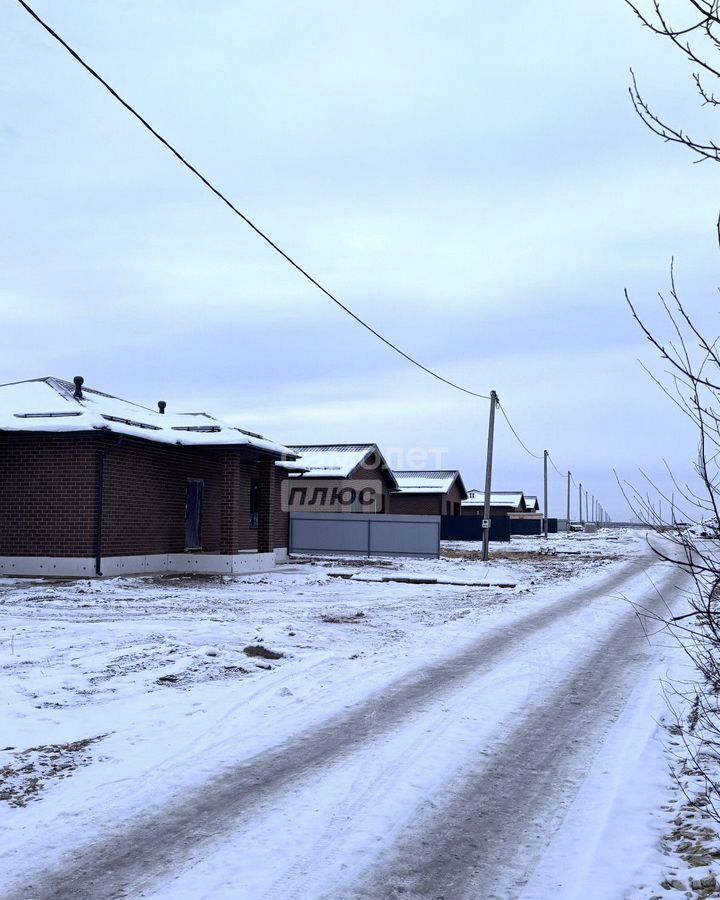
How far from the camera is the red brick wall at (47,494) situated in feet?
62.8

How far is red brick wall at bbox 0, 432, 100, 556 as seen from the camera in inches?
754

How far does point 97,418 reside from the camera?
1920 centimetres

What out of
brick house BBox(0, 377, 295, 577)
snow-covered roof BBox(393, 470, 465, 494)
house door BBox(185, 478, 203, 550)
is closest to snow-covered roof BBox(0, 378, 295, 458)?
brick house BBox(0, 377, 295, 577)

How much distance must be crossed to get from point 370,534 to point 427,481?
2881 centimetres

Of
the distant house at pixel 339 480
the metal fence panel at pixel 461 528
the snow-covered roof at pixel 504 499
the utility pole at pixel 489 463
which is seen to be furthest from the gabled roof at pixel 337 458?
the snow-covered roof at pixel 504 499

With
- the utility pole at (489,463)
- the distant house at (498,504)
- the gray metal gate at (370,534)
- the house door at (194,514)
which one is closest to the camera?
the house door at (194,514)

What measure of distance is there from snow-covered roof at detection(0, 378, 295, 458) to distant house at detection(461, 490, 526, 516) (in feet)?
187

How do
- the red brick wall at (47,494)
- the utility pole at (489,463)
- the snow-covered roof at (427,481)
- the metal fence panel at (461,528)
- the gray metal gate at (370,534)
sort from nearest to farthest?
the red brick wall at (47,494) → the utility pole at (489,463) → the gray metal gate at (370,534) → the metal fence panel at (461,528) → the snow-covered roof at (427,481)

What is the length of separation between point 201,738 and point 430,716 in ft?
7.02

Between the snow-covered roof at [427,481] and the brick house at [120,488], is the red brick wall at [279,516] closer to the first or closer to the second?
the brick house at [120,488]

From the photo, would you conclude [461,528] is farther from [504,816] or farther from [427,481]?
[504,816]

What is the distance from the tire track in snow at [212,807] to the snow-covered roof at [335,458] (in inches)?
1213

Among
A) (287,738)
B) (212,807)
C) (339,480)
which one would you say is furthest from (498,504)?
(212,807)

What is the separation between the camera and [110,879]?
13.6 feet
